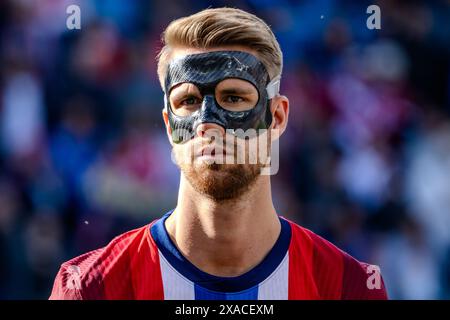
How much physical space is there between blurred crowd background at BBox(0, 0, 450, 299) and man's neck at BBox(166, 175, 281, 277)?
3.24m

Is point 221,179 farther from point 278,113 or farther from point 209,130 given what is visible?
point 278,113

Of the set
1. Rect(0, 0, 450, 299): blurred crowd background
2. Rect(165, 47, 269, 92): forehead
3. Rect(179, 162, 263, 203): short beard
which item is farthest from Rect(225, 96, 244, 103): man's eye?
Rect(0, 0, 450, 299): blurred crowd background

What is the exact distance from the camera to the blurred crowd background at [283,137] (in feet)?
24.3

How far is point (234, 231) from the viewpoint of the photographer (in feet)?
13.5

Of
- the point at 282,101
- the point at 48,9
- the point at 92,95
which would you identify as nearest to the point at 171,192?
the point at 92,95

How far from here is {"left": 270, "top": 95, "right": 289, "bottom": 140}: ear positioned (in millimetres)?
4270

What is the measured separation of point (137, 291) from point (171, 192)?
131 inches

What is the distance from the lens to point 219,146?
390cm

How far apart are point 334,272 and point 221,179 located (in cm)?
85

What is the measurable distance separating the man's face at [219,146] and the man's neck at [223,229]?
79 mm

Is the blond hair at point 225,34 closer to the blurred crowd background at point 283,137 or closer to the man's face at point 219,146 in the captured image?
the man's face at point 219,146

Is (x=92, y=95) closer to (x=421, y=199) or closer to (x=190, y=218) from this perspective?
(x=421, y=199)

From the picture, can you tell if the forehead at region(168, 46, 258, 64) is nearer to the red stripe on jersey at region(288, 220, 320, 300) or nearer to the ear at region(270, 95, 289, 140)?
the ear at region(270, 95, 289, 140)

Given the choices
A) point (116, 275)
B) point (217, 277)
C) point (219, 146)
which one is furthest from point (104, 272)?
point (219, 146)
